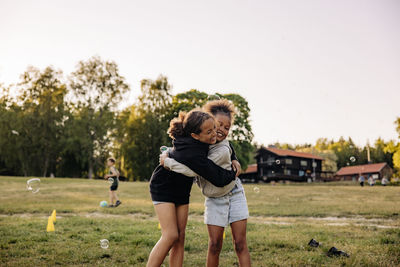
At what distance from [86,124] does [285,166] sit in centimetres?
3339

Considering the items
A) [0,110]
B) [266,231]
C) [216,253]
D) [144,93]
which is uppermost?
[144,93]

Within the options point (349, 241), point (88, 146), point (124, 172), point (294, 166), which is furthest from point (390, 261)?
point (294, 166)

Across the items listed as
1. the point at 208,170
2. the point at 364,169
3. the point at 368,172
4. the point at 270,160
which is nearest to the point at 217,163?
the point at 208,170

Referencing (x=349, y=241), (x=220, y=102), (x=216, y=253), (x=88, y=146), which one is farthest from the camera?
(x=88, y=146)

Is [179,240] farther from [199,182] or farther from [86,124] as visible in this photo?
[86,124]

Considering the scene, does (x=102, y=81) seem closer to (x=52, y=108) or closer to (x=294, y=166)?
(x=52, y=108)

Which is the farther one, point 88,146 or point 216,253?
point 88,146

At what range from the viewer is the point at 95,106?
40719mm

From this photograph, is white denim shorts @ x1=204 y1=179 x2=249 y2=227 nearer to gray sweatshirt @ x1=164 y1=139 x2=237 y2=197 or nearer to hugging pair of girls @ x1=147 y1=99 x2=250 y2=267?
hugging pair of girls @ x1=147 y1=99 x2=250 y2=267

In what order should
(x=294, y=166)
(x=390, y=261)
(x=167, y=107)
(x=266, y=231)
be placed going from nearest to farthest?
(x=390, y=261)
(x=266, y=231)
(x=167, y=107)
(x=294, y=166)

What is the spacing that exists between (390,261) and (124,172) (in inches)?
1689

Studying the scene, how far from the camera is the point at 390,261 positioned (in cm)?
433

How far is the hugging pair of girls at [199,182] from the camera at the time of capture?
3.12 metres

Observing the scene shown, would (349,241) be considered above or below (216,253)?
below
